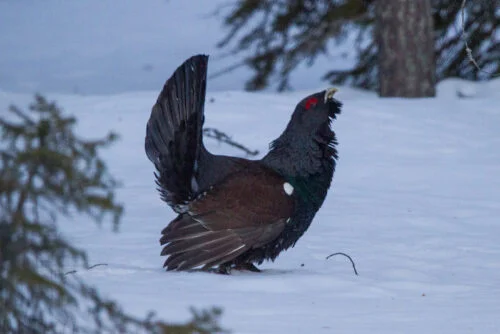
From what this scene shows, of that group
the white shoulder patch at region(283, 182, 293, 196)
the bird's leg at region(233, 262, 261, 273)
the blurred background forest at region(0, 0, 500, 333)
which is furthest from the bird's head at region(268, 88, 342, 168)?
the blurred background forest at region(0, 0, 500, 333)

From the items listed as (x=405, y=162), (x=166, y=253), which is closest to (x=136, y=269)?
(x=166, y=253)

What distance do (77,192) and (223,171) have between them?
2.72m

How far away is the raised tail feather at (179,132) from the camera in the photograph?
521 cm

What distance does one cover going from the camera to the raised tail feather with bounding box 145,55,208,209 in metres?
5.21

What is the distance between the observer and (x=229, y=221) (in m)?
5.00

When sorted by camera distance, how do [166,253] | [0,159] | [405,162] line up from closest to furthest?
[0,159], [166,253], [405,162]

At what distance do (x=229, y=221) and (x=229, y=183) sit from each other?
25 centimetres

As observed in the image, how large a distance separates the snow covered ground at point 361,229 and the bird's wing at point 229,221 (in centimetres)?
15

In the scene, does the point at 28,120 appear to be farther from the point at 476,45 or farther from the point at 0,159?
the point at 476,45

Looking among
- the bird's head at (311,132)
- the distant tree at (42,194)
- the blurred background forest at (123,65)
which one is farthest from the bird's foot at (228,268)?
the distant tree at (42,194)

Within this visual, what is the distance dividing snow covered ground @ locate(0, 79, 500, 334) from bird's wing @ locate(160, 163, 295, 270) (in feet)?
0.51

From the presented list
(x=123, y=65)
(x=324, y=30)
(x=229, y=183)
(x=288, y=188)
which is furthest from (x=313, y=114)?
(x=123, y=65)

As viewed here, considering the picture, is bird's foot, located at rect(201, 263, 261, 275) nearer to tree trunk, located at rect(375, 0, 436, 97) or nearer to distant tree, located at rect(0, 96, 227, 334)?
distant tree, located at rect(0, 96, 227, 334)

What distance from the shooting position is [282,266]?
19.0 feet
